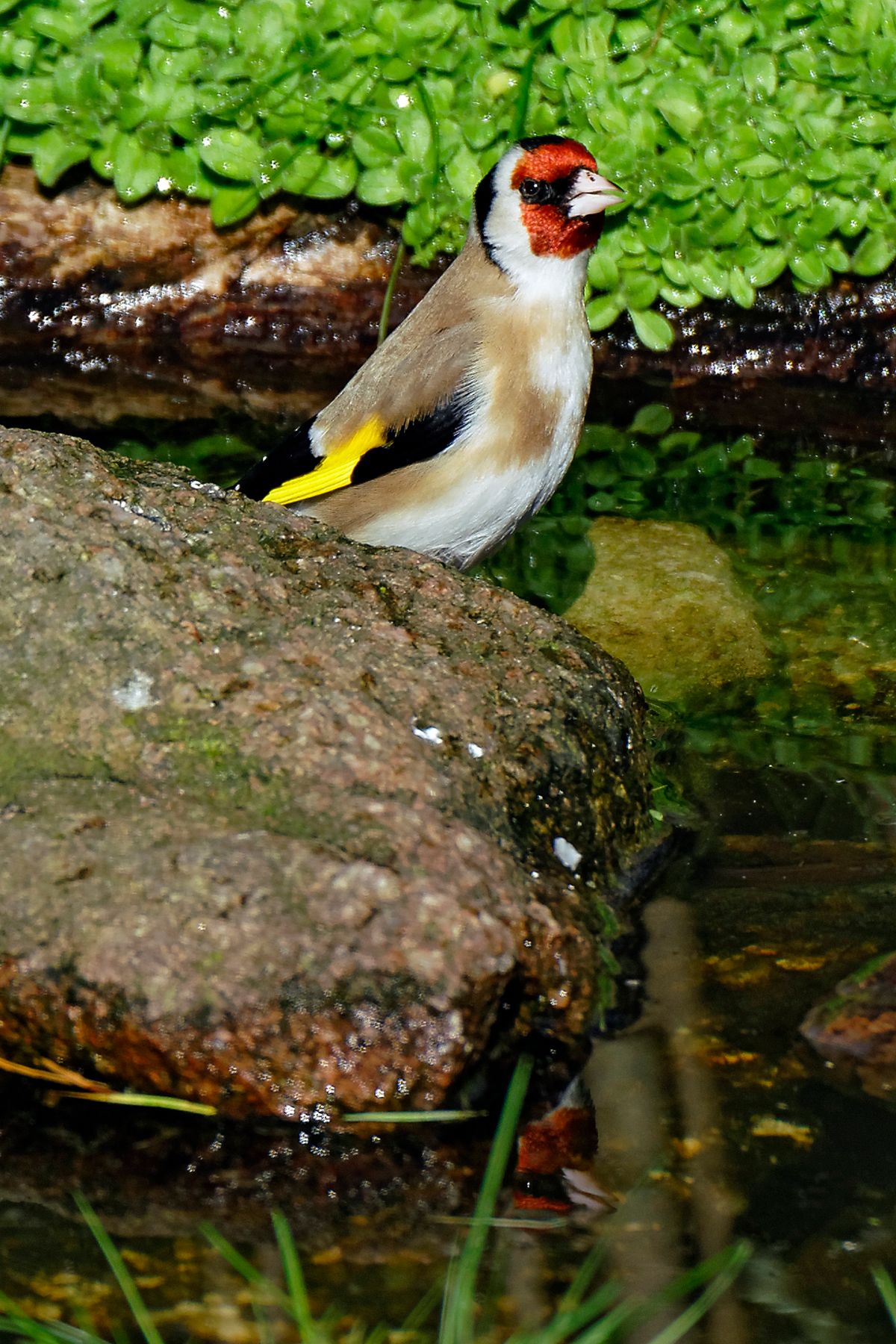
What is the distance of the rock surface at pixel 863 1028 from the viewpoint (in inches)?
106

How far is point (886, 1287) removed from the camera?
2.20 m

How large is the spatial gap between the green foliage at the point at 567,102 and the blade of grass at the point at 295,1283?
197 inches

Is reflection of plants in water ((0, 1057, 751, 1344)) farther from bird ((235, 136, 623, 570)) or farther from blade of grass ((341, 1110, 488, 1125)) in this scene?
bird ((235, 136, 623, 570))

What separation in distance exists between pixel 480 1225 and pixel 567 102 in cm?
543

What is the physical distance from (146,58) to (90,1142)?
5354mm

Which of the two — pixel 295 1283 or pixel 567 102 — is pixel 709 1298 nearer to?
pixel 295 1283

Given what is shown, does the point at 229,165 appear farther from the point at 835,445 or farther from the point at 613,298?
the point at 835,445

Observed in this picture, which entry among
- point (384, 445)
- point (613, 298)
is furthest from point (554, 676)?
point (613, 298)

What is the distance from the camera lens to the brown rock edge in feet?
22.5

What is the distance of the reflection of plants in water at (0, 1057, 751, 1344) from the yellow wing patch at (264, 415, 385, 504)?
247 centimetres

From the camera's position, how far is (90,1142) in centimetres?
259

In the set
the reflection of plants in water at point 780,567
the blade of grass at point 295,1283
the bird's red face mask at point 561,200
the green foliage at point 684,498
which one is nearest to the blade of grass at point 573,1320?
the blade of grass at point 295,1283

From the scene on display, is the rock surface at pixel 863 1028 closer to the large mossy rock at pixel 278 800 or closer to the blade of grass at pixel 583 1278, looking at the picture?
the large mossy rock at pixel 278 800

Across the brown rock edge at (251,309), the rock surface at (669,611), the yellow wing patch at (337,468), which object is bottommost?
the rock surface at (669,611)
